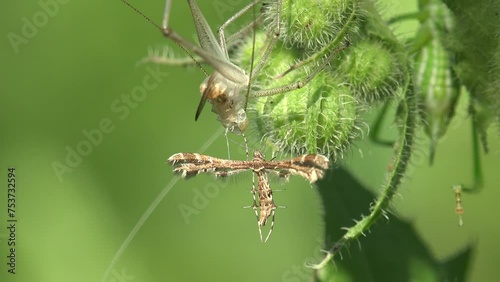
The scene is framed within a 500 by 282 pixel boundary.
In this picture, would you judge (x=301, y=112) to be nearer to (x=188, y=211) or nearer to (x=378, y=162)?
(x=378, y=162)

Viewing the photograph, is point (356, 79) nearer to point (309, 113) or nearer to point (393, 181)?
point (309, 113)

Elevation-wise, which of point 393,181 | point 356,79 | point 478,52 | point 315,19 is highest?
point 315,19

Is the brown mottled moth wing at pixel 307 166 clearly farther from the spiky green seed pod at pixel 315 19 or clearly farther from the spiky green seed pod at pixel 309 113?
the spiky green seed pod at pixel 315 19

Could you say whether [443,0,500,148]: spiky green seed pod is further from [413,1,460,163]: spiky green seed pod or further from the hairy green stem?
the hairy green stem

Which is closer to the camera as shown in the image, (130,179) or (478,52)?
(478,52)

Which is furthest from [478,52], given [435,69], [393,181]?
[393,181]

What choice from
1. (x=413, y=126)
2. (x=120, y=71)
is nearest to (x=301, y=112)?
(x=413, y=126)

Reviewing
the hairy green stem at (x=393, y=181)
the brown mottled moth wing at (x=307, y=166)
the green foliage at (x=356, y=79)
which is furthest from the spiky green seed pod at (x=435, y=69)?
the brown mottled moth wing at (x=307, y=166)
